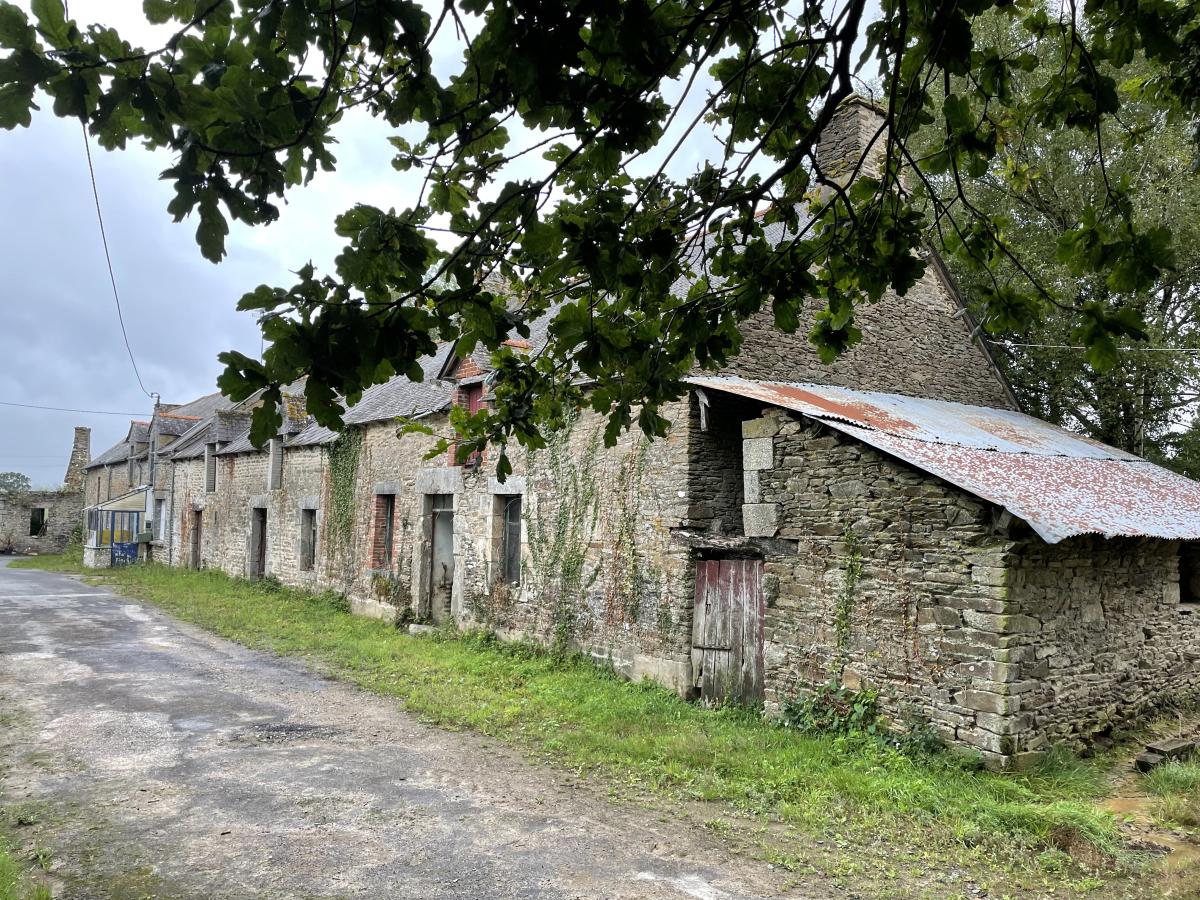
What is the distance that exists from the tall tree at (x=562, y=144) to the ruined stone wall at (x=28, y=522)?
40.5 meters

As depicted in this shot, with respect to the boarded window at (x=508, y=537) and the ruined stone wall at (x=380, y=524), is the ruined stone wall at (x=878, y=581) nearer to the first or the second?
the boarded window at (x=508, y=537)

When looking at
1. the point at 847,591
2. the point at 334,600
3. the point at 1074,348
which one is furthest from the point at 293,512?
the point at 1074,348

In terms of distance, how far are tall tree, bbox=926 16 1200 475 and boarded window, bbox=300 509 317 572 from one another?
14.8m

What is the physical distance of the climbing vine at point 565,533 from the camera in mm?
10516

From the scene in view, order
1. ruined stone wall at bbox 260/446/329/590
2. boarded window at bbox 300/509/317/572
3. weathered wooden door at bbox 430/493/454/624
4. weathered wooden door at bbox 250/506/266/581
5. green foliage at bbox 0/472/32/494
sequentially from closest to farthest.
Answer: weathered wooden door at bbox 430/493/454/624 → ruined stone wall at bbox 260/446/329/590 → boarded window at bbox 300/509/317/572 → weathered wooden door at bbox 250/506/266/581 → green foliage at bbox 0/472/32/494

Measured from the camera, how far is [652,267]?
140 inches

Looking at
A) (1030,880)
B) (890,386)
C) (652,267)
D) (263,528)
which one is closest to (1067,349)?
(890,386)

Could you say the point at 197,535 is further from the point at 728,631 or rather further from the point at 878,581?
the point at 878,581

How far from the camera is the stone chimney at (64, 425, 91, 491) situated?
39469mm

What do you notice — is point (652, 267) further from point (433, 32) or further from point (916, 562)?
point (916, 562)

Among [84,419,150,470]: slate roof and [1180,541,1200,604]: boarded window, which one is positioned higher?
[84,419,150,470]: slate roof

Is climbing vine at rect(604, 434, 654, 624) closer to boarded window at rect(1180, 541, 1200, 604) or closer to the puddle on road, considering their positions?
the puddle on road

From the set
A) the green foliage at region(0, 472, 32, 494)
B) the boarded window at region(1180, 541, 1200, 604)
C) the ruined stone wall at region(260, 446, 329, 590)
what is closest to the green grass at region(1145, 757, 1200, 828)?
the boarded window at region(1180, 541, 1200, 604)

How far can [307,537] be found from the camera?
18.6 metres
